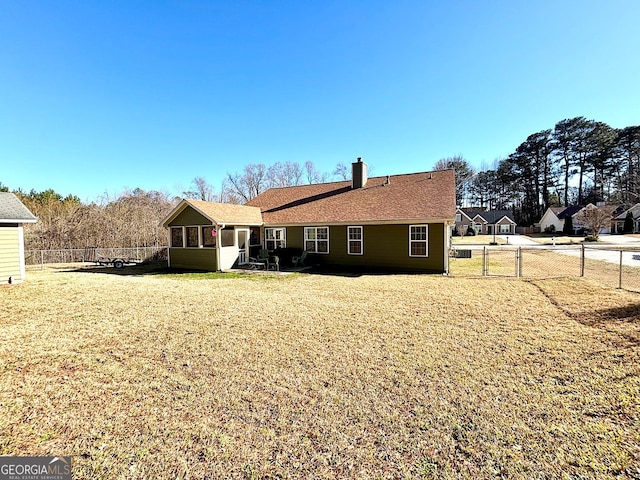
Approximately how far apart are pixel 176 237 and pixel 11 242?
620 centimetres

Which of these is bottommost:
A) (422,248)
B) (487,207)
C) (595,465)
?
(595,465)

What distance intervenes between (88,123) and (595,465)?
23537 mm

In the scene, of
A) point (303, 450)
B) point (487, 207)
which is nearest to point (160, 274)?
point (303, 450)

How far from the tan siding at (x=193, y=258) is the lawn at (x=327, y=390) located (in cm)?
707

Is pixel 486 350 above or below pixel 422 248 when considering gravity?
below

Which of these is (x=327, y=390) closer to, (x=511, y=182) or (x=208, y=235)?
(x=208, y=235)

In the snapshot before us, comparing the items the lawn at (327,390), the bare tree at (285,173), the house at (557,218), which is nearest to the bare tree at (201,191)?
the bare tree at (285,173)

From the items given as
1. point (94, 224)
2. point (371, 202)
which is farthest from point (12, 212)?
point (371, 202)

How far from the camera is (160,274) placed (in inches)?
547

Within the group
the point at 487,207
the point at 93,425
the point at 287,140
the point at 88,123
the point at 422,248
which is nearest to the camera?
the point at 93,425

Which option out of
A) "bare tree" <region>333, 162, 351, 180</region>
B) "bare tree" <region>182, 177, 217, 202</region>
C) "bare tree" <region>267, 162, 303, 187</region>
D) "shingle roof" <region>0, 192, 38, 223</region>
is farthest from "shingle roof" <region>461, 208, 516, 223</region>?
"shingle roof" <region>0, 192, 38, 223</region>

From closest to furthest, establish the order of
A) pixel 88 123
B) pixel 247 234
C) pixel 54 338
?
1. pixel 54 338
2. pixel 247 234
3. pixel 88 123

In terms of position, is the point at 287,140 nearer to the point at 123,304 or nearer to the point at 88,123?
the point at 88,123

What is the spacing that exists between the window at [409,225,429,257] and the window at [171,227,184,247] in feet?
38.4
